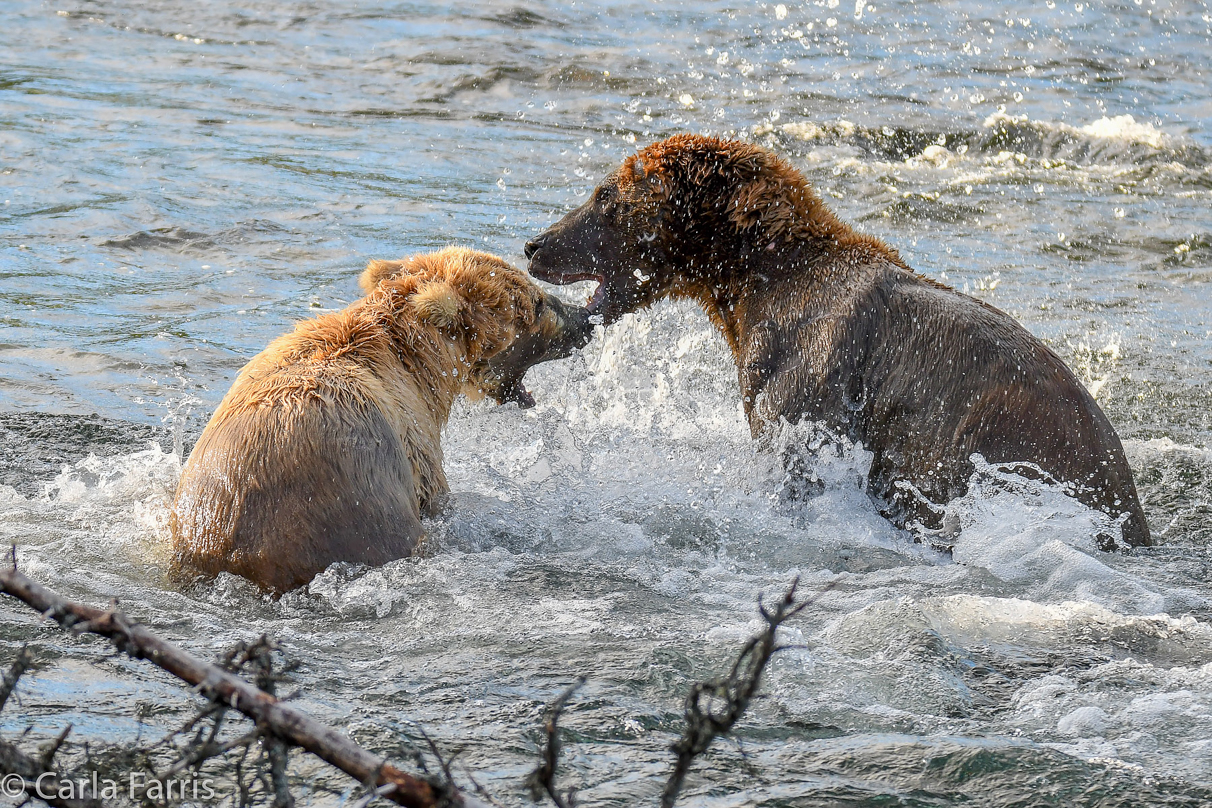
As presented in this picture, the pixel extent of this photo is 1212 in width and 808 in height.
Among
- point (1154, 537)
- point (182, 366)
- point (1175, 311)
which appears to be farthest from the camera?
point (1175, 311)

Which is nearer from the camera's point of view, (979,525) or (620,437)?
(979,525)

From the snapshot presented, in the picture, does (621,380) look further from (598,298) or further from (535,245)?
(535,245)

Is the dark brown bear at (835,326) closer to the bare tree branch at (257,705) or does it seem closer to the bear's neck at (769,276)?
the bear's neck at (769,276)

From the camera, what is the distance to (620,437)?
7426 millimetres

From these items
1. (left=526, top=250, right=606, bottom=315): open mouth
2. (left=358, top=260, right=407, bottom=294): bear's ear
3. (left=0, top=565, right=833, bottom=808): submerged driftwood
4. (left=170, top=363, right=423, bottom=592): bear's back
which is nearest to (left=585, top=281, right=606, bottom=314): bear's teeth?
(left=526, top=250, right=606, bottom=315): open mouth

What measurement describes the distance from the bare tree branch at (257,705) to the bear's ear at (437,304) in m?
3.57

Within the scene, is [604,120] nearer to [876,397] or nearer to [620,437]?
[620,437]

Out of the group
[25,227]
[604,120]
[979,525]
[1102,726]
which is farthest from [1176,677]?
[604,120]

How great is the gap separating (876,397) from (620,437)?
171 cm

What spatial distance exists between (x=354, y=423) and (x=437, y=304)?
81 centimetres

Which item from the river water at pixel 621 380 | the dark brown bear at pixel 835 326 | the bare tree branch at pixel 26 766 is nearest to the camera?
the bare tree branch at pixel 26 766

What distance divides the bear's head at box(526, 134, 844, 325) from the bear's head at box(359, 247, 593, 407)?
1.09 feet

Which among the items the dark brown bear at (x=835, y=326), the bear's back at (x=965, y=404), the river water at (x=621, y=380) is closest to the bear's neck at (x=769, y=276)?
the dark brown bear at (x=835, y=326)

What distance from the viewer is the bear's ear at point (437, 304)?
5.85m
